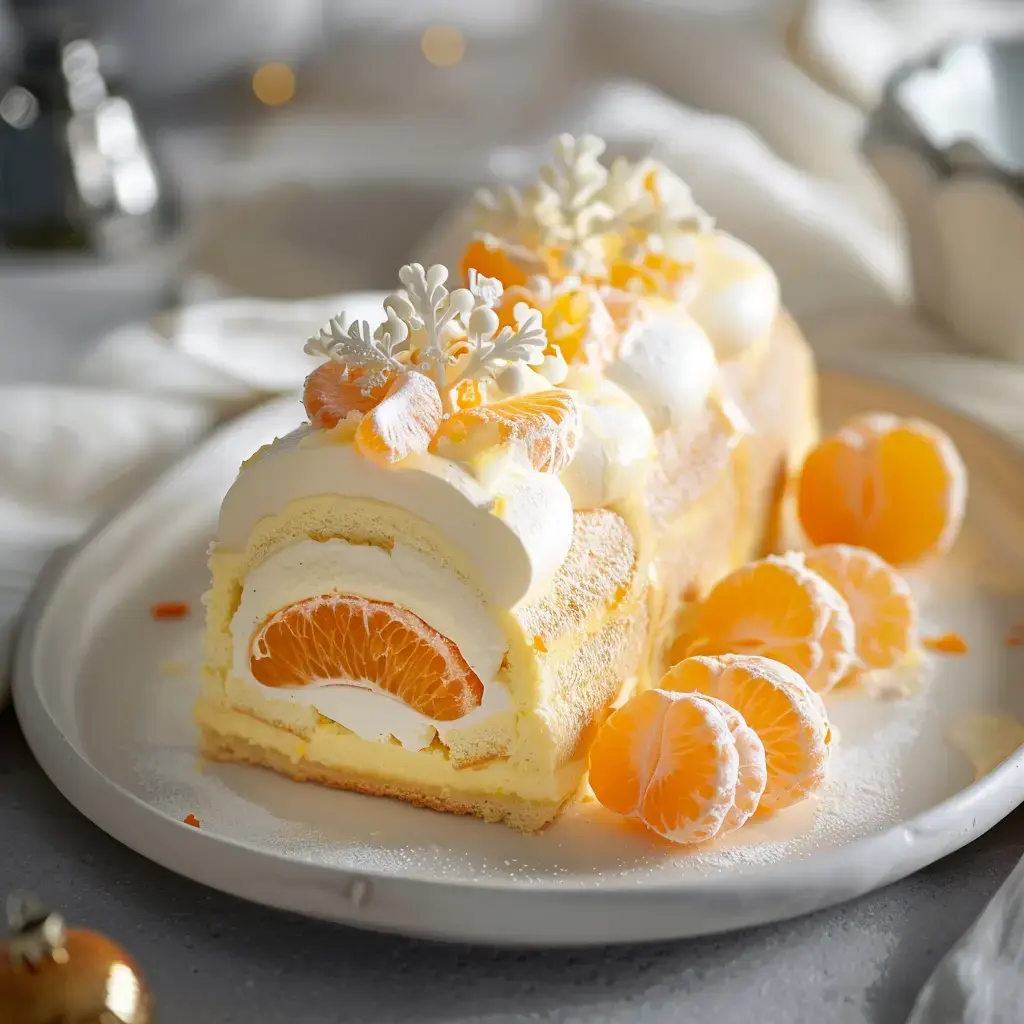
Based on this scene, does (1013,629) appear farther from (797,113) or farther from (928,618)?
(797,113)

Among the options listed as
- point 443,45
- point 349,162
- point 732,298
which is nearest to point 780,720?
point 732,298

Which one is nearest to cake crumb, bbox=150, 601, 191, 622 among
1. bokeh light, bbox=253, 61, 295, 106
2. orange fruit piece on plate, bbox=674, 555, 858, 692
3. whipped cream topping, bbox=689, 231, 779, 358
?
orange fruit piece on plate, bbox=674, 555, 858, 692

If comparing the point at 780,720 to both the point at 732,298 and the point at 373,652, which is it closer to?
the point at 373,652

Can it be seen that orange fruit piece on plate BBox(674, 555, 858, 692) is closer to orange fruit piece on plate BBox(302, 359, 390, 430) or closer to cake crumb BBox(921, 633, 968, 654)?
cake crumb BBox(921, 633, 968, 654)

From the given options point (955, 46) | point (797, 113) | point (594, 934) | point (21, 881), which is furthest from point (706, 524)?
point (797, 113)

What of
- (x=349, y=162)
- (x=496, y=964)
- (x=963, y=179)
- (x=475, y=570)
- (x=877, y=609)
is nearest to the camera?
(x=496, y=964)
